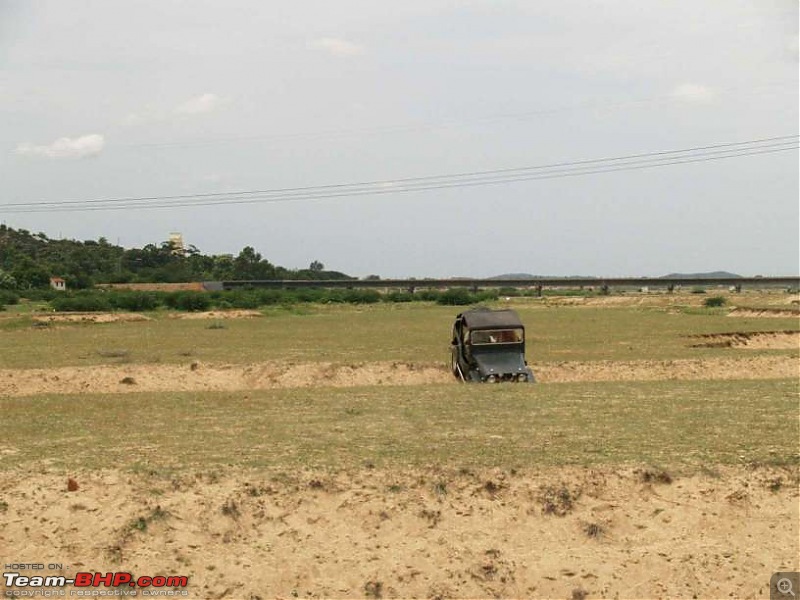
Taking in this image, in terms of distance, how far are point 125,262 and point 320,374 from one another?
98543mm

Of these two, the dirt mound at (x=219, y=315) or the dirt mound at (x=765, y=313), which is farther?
the dirt mound at (x=219, y=315)

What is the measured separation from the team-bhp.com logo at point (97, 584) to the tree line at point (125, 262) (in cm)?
8825

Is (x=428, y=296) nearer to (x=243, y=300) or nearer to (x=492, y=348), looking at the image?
(x=243, y=300)

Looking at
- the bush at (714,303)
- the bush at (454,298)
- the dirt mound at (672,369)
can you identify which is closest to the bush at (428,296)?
the bush at (454,298)

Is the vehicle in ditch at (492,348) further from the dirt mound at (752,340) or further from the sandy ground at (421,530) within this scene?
the dirt mound at (752,340)

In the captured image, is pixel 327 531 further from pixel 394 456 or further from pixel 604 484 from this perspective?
pixel 604 484

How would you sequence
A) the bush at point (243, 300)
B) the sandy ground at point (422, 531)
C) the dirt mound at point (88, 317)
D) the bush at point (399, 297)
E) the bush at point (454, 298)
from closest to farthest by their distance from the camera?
1. the sandy ground at point (422, 531)
2. the dirt mound at point (88, 317)
3. the bush at point (243, 300)
4. the bush at point (454, 298)
5. the bush at point (399, 297)

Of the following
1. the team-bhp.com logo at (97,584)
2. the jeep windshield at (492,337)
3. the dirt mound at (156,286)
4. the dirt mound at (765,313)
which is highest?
the dirt mound at (156,286)

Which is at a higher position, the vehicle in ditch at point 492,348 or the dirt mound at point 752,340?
the vehicle in ditch at point 492,348

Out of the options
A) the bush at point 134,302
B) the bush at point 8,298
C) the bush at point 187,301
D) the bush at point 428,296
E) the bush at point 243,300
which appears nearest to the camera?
the bush at point 134,302

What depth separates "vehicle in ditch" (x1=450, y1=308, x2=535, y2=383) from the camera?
23.4m

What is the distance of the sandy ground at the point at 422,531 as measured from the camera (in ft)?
30.9

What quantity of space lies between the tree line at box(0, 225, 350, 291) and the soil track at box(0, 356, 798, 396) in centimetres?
7114

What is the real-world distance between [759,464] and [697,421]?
304cm
